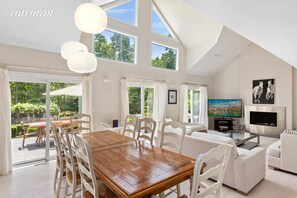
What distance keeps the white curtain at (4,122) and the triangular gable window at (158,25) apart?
4.66m

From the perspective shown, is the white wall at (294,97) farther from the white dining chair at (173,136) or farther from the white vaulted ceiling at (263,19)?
the white dining chair at (173,136)

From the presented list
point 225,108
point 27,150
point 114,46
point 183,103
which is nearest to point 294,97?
point 225,108

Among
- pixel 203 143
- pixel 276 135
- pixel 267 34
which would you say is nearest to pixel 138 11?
pixel 267 34

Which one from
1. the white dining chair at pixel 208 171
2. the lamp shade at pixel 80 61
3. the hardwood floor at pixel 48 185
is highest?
the lamp shade at pixel 80 61

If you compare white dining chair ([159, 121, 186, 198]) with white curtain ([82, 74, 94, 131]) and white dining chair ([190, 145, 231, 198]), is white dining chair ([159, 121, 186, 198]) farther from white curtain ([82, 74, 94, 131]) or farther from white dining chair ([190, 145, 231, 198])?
white curtain ([82, 74, 94, 131])

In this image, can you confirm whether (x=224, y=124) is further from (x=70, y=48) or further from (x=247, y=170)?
(x=70, y=48)

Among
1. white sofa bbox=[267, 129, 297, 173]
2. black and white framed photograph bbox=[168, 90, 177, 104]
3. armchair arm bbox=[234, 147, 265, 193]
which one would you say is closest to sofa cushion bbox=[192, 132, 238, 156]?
armchair arm bbox=[234, 147, 265, 193]

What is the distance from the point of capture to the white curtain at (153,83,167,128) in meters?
5.97

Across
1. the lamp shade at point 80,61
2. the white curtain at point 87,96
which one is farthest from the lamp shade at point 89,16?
the white curtain at point 87,96

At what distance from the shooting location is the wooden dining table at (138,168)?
4.42ft

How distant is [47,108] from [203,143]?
11.7 feet

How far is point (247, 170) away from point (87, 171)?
2.31 m

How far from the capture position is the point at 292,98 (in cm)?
601

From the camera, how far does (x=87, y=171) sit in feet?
4.87
